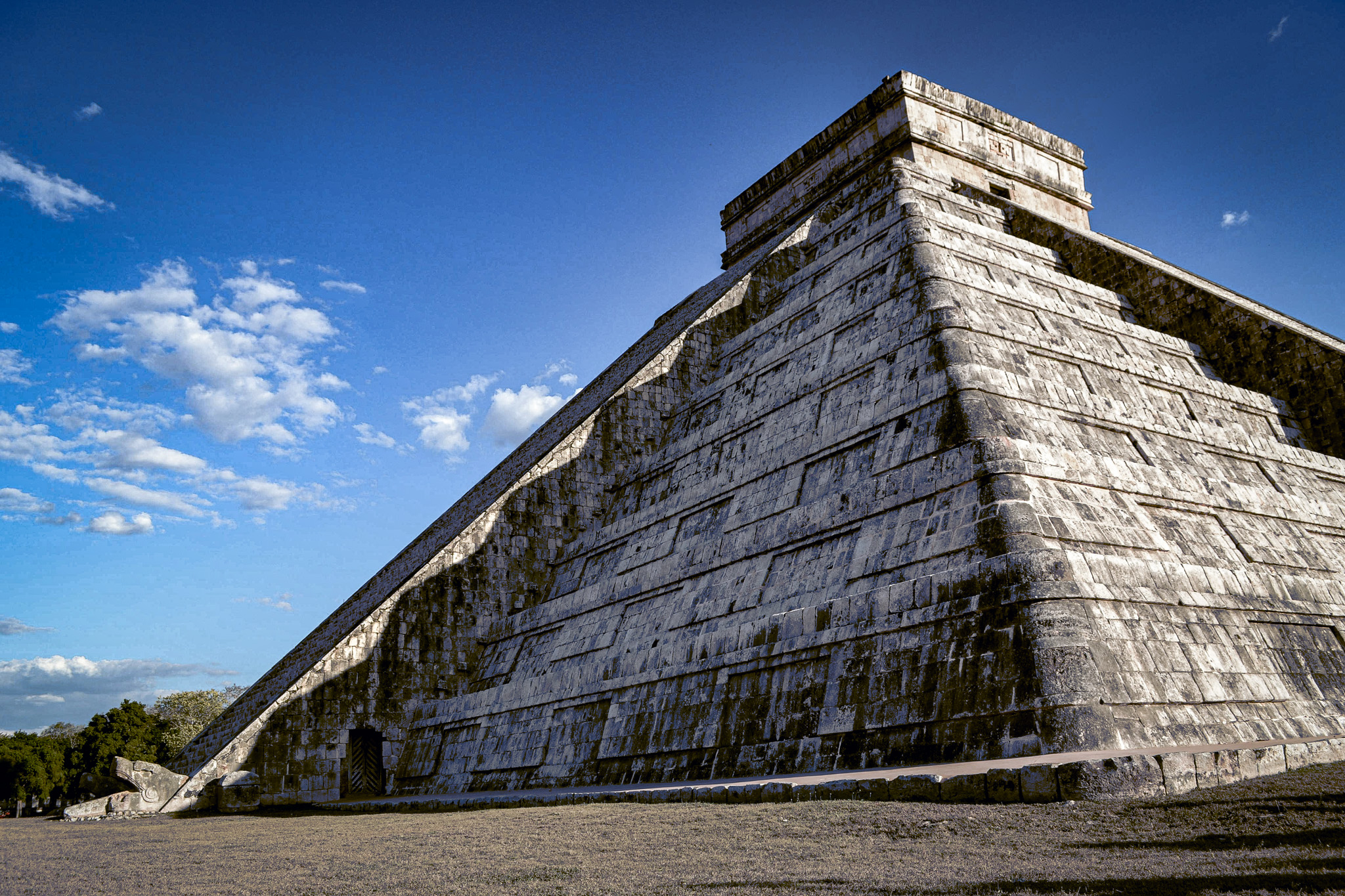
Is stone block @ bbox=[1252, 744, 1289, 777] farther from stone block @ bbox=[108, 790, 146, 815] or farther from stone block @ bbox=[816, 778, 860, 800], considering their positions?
stone block @ bbox=[108, 790, 146, 815]

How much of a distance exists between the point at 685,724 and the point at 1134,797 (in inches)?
209

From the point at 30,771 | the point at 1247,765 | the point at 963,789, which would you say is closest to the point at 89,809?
the point at 963,789

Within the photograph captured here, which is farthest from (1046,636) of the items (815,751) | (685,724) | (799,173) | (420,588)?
(799,173)

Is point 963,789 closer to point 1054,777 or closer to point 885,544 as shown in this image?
point 1054,777

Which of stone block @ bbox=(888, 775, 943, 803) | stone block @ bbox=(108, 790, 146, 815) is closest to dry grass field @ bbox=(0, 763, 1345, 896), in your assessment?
stone block @ bbox=(888, 775, 943, 803)

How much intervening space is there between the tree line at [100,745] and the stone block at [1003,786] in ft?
80.7

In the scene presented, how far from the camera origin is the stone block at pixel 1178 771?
5.98 meters

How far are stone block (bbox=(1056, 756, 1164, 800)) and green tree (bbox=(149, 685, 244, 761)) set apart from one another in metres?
40.9

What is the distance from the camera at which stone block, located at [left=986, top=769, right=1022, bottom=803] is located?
20.0ft

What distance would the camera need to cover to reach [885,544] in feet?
31.3

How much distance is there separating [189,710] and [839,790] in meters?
43.5

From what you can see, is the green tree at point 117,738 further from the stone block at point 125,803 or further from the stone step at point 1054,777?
the stone step at point 1054,777

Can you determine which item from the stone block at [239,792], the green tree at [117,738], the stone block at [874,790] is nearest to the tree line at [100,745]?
the green tree at [117,738]

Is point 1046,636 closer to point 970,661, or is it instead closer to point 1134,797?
point 970,661
